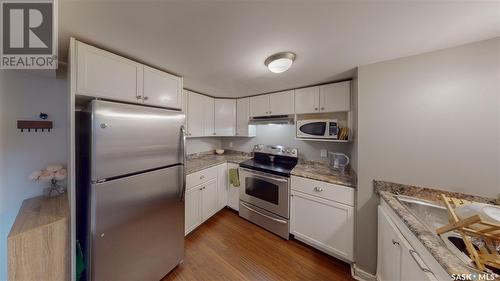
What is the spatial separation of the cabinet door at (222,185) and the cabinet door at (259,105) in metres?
1.08

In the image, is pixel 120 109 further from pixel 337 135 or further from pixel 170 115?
pixel 337 135

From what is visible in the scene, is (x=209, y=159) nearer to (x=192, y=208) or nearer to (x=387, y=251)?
(x=192, y=208)

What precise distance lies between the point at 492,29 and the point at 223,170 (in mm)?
2871

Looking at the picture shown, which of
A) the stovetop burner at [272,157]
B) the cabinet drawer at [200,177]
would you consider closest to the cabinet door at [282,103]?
the stovetop burner at [272,157]

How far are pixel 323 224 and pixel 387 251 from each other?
0.60m

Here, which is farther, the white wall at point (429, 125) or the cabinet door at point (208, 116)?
the cabinet door at point (208, 116)

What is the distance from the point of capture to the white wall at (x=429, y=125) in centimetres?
107

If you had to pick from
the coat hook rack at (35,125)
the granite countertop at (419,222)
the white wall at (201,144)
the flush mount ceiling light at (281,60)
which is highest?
the flush mount ceiling light at (281,60)

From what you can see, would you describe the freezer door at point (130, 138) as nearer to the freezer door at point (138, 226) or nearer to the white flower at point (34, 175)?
the freezer door at point (138, 226)

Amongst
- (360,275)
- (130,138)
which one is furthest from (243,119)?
(360,275)

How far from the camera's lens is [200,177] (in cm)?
216

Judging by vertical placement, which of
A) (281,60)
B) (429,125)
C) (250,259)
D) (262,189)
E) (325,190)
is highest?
(281,60)

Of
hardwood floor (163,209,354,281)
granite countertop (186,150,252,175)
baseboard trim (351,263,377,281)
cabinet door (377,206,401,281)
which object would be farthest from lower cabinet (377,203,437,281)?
granite countertop (186,150,252,175)

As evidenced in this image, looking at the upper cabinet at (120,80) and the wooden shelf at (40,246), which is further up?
the upper cabinet at (120,80)
